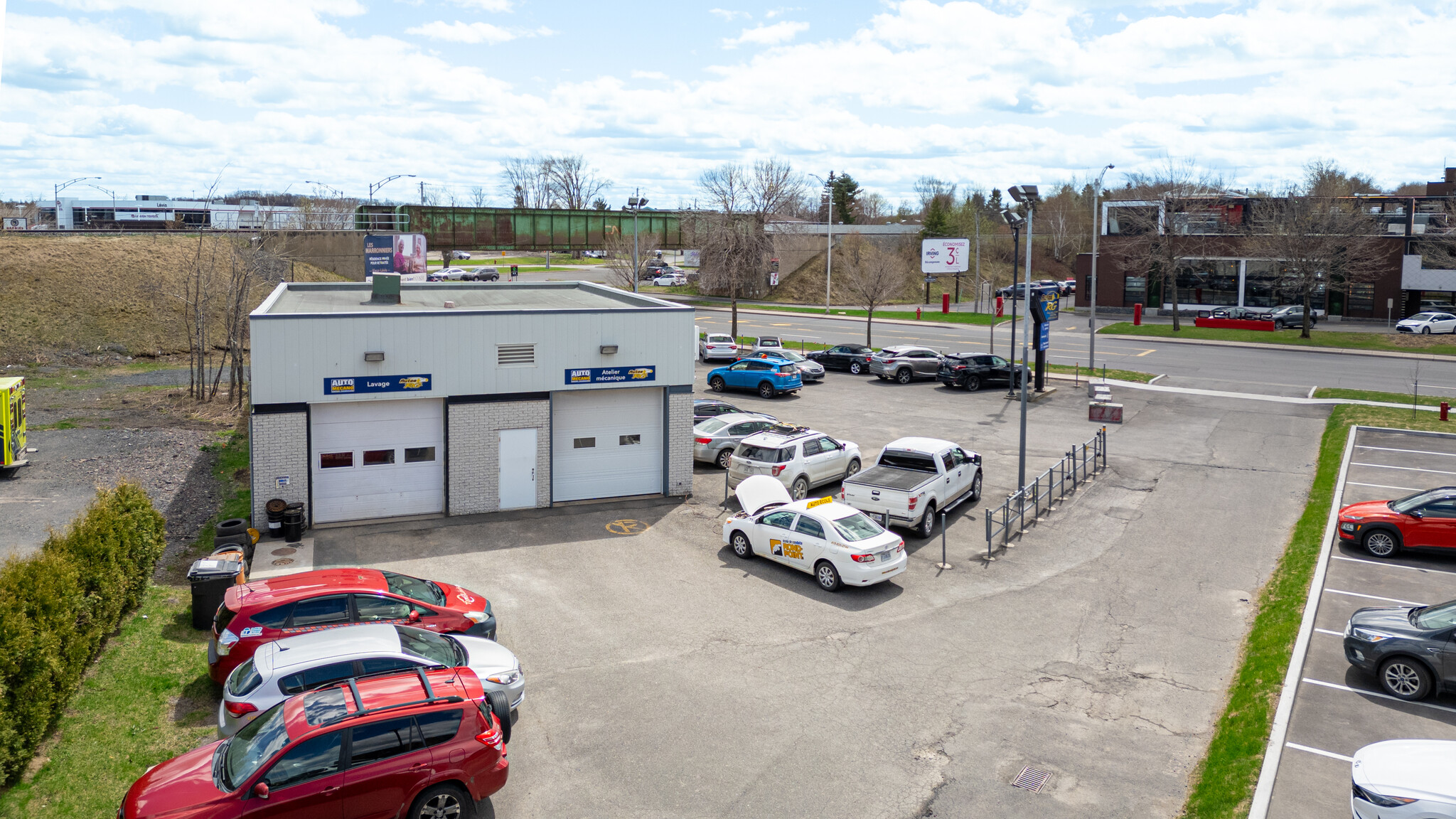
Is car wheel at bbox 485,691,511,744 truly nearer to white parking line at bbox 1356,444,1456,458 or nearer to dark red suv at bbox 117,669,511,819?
dark red suv at bbox 117,669,511,819

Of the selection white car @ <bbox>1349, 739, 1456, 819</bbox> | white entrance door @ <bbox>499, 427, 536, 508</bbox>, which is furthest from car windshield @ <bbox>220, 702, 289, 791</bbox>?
white entrance door @ <bbox>499, 427, 536, 508</bbox>

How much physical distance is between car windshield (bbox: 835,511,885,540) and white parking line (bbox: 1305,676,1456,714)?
704cm

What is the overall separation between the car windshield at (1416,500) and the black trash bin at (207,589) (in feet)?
68.5

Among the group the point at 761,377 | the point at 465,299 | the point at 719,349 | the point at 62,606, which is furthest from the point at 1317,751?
the point at 719,349

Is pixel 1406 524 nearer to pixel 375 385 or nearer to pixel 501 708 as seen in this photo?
pixel 501 708

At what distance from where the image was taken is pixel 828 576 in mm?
17375

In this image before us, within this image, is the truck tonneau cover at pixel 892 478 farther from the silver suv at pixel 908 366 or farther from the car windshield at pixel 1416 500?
the silver suv at pixel 908 366

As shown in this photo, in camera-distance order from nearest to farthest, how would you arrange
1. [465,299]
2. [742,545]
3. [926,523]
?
1. [742,545]
2. [926,523]
3. [465,299]

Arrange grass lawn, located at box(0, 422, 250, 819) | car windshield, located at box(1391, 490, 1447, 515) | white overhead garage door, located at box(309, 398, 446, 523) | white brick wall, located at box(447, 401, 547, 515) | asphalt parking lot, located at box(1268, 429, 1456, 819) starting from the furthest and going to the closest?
white brick wall, located at box(447, 401, 547, 515)
white overhead garage door, located at box(309, 398, 446, 523)
car windshield, located at box(1391, 490, 1447, 515)
asphalt parking lot, located at box(1268, 429, 1456, 819)
grass lawn, located at box(0, 422, 250, 819)

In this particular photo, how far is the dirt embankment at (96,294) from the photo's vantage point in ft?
162

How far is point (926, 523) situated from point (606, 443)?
776 centimetres

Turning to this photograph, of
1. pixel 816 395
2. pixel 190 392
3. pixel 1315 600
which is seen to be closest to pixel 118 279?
pixel 190 392

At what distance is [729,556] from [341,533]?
8244 millimetres

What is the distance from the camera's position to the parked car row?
886cm
